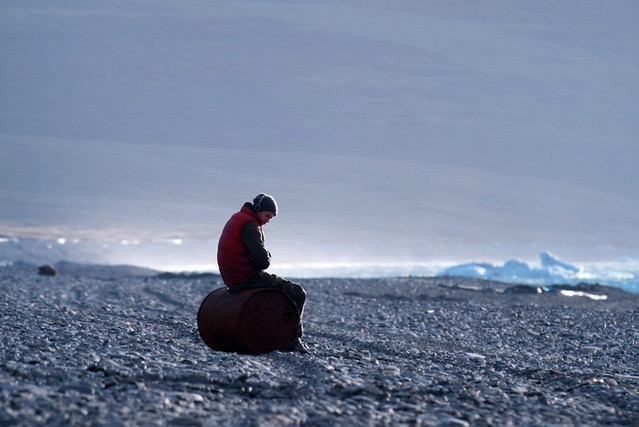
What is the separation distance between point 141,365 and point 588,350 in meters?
8.28

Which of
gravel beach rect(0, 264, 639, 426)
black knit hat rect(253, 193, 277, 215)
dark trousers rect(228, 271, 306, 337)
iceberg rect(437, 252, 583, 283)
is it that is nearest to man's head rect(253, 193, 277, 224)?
black knit hat rect(253, 193, 277, 215)

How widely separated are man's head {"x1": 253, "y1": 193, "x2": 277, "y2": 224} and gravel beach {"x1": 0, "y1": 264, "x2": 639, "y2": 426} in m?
1.56

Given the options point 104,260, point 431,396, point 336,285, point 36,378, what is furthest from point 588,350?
point 104,260

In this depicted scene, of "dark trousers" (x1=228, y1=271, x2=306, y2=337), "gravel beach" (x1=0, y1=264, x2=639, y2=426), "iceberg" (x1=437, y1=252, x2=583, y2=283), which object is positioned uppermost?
"iceberg" (x1=437, y1=252, x2=583, y2=283)

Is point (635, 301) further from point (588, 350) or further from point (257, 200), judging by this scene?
point (257, 200)

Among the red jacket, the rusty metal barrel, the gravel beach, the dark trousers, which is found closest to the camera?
the gravel beach

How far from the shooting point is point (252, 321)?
11164 millimetres

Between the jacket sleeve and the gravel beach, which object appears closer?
the gravel beach

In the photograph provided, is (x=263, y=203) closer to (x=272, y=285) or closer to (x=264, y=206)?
(x=264, y=206)

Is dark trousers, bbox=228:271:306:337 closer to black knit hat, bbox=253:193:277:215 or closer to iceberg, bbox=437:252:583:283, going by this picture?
black knit hat, bbox=253:193:277:215

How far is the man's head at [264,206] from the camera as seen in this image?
11.1m

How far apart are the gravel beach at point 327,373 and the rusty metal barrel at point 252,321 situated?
25 cm

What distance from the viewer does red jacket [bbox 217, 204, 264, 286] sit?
36.9 ft

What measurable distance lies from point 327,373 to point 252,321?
168cm
